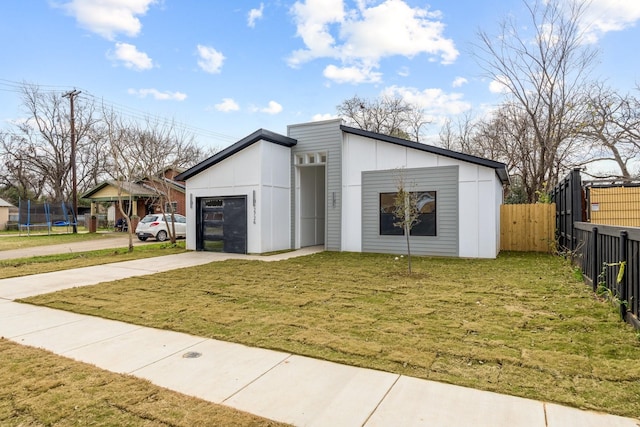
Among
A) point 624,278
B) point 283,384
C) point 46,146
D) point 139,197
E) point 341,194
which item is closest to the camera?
point 283,384

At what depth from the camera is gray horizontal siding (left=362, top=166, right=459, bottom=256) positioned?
11.4 meters

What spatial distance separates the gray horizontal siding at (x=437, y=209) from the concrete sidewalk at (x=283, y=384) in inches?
338

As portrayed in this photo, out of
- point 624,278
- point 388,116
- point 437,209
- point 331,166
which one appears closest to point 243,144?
point 331,166

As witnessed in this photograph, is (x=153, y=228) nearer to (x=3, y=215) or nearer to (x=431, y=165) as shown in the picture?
(x=431, y=165)

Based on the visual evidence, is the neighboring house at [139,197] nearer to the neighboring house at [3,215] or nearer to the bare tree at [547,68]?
the neighboring house at [3,215]

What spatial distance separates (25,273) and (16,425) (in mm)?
8288

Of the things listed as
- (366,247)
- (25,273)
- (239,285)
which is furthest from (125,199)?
(239,285)

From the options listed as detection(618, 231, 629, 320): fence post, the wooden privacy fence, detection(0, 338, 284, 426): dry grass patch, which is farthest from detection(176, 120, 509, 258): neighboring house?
detection(0, 338, 284, 426): dry grass patch

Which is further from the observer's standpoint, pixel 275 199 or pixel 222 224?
pixel 222 224

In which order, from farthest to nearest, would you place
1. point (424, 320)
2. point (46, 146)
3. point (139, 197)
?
point (46, 146) → point (139, 197) → point (424, 320)

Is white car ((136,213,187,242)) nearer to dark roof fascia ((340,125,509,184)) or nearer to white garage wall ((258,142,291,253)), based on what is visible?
white garage wall ((258,142,291,253))

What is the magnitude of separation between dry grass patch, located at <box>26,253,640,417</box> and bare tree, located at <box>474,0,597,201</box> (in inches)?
504

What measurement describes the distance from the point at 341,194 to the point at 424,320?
8449 millimetres

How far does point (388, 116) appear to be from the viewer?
30.2 meters
